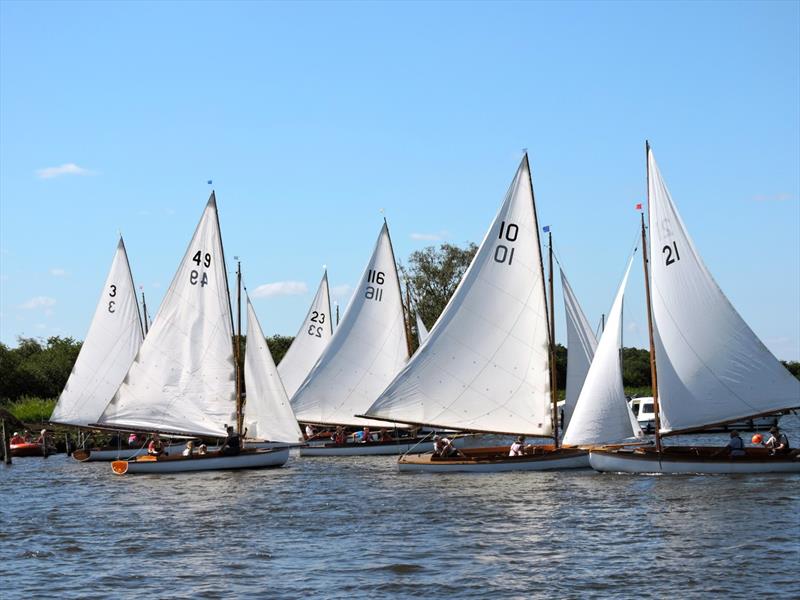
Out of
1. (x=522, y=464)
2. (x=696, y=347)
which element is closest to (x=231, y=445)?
(x=522, y=464)

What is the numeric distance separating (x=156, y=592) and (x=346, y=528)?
878cm

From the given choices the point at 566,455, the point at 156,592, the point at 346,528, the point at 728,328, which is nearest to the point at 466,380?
the point at 566,455

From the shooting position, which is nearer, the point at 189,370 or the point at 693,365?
the point at 693,365

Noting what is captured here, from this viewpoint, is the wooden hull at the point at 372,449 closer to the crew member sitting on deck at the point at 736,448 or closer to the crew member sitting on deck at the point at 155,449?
the crew member sitting on deck at the point at 155,449

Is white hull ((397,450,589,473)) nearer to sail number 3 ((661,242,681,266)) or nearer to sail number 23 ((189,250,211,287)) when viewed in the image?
sail number 3 ((661,242,681,266))

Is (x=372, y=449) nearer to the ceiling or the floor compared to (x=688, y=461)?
nearer to the ceiling

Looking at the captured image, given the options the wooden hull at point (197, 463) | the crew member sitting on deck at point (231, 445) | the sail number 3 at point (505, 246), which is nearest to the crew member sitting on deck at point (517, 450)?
the sail number 3 at point (505, 246)

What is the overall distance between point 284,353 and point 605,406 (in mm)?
68960

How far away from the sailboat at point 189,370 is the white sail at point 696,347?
16728 mm

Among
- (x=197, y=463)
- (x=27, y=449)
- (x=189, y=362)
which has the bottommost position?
(x=197, y=463)

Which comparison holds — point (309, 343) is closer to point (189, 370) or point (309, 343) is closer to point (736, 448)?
point (189, 370)

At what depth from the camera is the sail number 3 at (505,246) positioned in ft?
145

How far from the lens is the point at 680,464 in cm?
4053

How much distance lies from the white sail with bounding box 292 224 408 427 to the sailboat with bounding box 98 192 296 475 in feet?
27.9
